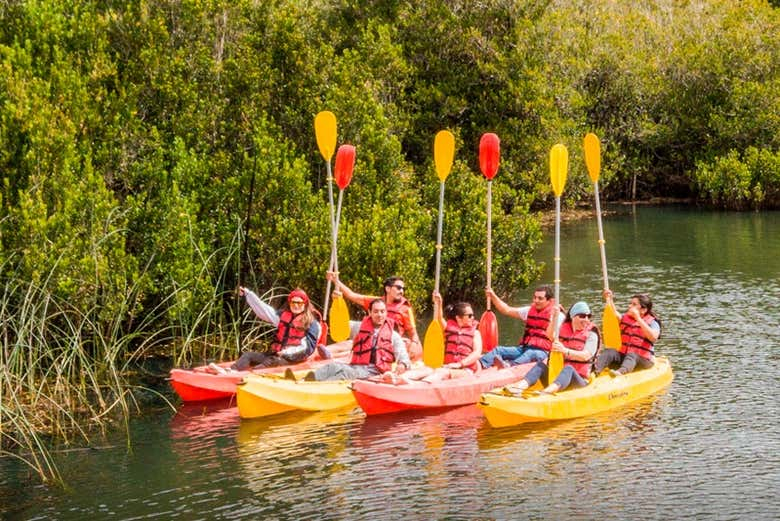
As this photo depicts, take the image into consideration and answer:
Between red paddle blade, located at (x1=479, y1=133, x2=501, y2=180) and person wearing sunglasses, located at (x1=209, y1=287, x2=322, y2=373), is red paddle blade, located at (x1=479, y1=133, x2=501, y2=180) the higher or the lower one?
the higher one

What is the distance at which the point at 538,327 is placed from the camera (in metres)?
13.8

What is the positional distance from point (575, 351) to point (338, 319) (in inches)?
141

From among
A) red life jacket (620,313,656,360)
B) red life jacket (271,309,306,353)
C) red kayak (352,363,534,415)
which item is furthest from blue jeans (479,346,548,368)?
red life jacket (271,309,306,353)

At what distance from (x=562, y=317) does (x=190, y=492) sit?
200 inches

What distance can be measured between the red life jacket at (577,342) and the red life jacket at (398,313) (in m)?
2.32

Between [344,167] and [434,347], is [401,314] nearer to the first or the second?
[434,347]

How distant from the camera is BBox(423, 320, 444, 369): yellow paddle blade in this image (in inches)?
523

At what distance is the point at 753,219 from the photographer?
108ft

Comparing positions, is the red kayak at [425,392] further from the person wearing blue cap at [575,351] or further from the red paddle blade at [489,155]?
the red paddle blade at [489,155]

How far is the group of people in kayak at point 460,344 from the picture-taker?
12.5 meters

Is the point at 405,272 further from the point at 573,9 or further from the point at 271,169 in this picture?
the point at 573,9

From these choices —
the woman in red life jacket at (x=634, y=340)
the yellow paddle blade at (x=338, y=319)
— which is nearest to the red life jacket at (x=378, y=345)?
the yellow paddle blade at (x=338, y=319)

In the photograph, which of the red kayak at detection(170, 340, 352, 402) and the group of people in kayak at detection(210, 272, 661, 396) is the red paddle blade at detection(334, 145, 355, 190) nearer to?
the group of people in kayak at detection(210, 272, 661, 396)

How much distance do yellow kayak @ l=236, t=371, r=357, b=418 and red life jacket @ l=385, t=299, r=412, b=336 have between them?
1360mm
